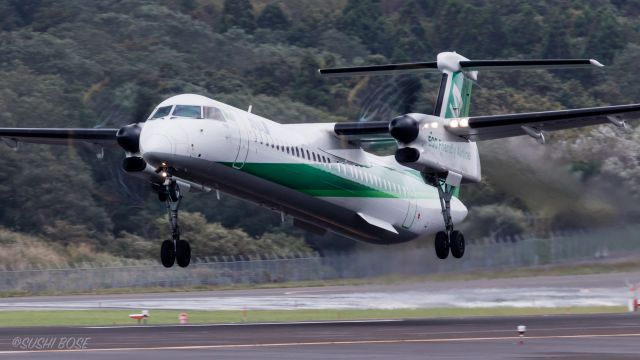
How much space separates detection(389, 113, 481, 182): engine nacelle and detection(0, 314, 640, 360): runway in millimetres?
3874

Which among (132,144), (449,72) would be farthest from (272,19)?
(132,144)

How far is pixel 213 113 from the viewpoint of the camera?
26.7 m

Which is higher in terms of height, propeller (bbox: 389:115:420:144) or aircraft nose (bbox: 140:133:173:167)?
propeller (bbox: 389:115:420:144)

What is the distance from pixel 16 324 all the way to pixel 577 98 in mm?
61565

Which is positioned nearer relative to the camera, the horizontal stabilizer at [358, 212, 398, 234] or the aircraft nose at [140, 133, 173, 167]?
the aircraft nose at [140, 133, 173, 167]

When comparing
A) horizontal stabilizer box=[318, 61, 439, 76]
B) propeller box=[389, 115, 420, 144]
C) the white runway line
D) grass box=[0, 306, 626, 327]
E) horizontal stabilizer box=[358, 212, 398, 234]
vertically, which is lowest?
grass box=[0, 306, 626, 327]

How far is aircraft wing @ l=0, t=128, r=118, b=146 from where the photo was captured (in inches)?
1235

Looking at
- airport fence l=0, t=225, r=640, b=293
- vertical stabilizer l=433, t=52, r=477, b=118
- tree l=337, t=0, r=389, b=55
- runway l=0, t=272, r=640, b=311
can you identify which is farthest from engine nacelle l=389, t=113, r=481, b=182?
tree l=337, t=0, r=389, b=55

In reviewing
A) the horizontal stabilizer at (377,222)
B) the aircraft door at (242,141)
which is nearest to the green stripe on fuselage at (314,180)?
the aircraft door at (242,141)

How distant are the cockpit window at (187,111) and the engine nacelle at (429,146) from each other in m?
4.94

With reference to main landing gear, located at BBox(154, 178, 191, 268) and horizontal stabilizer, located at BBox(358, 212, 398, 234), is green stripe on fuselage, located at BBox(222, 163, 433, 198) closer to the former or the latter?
horizontal stabilizer, located at BBox(358, 212, 398, 234)

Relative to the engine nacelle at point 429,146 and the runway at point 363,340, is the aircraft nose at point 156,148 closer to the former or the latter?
the runway at point 363,340

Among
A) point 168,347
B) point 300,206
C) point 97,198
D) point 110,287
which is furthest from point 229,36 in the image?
point 168,347

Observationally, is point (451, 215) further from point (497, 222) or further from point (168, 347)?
point (168, 347)
